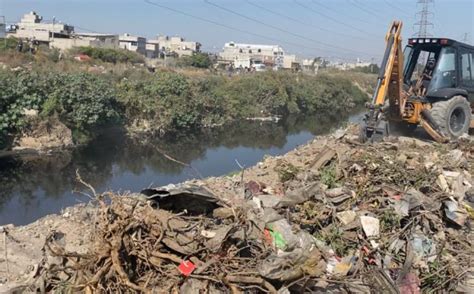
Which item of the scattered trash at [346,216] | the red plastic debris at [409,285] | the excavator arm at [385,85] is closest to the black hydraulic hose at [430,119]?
the excavator arm at [385,85]

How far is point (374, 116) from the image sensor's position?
766 centimetres

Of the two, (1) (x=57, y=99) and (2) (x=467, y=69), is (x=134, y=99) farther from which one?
(2) (x=467, y=69)

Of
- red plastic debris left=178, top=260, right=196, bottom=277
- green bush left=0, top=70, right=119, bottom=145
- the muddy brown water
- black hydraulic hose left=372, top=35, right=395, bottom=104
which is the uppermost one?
black hydraulic hose left=372, top=35, right=395, bottom=104

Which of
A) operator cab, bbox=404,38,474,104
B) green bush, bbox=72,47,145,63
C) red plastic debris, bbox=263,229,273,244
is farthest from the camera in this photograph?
green bush, bbox=72,47,145,63

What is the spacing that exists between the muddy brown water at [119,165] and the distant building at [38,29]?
98.1 feet

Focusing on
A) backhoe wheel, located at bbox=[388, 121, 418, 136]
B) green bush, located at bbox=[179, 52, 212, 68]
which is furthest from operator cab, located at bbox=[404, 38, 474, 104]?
green bush, located at bbox=[179, 52, 212, 68]

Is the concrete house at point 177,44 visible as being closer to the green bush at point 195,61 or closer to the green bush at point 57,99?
the green bush at point 195,61

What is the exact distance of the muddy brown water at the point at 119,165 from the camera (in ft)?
36.2

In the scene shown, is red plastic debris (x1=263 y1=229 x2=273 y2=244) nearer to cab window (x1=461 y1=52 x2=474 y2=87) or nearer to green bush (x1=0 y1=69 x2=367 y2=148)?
cab window (x1=461 y1=52 x2=474 y2=87)

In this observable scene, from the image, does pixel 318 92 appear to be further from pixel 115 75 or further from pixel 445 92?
pixel 445 92

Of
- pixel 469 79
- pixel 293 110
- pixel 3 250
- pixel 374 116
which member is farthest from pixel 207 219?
pixel 293 110

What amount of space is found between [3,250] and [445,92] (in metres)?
7.69

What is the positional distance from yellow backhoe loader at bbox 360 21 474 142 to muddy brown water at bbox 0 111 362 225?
3.98 meters

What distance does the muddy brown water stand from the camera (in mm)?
11047
